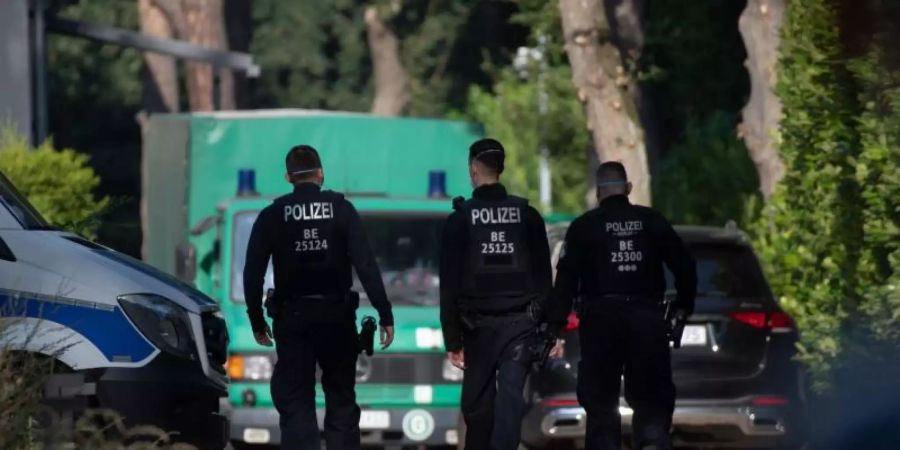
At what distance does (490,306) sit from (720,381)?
2723 mm

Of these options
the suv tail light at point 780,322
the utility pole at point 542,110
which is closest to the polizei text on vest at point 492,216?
the suv tail light at point 780,322

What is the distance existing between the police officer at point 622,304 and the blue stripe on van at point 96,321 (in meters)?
2.25

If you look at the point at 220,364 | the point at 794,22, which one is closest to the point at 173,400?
the point at 220,364

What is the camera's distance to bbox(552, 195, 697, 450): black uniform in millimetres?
10523

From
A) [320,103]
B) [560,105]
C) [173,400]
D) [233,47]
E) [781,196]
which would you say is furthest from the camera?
[320,103]

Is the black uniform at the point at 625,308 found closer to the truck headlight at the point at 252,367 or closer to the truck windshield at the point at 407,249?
the truck headlight at the point at 252,367

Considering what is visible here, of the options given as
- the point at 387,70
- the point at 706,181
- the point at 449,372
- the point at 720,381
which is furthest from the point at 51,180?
the point at 387,70

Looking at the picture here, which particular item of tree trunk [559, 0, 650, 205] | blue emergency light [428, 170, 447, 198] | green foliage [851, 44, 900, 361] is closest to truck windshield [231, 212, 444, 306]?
blue emergency light [428, 170, 447, 198]

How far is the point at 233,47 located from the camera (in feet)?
145

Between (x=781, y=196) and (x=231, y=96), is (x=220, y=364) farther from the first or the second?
(x=231, y=96)

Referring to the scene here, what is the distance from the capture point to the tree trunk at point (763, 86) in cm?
1873

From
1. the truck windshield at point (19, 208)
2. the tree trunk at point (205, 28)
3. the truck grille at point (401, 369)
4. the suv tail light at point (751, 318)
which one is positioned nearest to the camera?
the truck windshield at point (19, 208)

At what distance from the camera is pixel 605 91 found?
20172mm

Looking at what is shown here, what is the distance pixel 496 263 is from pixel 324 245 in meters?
0.86
